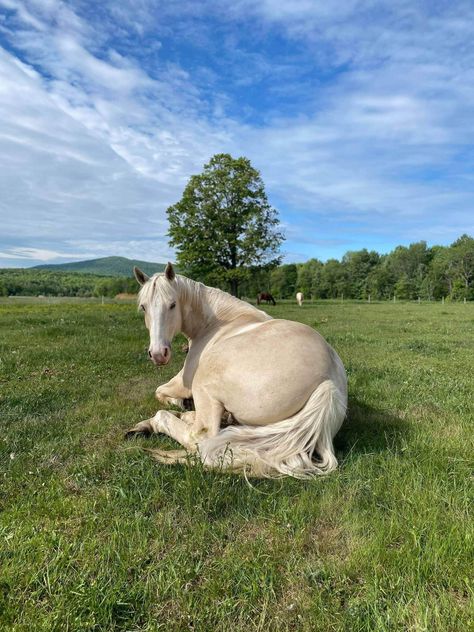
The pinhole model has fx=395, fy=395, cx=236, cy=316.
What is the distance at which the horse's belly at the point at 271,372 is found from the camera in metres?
3.88

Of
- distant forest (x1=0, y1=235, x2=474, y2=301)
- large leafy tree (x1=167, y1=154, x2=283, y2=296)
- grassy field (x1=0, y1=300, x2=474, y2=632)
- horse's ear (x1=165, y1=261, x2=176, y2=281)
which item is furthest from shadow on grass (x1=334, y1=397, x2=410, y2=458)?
distant forest (x1=0, y1=235, x2=474, y2=301)

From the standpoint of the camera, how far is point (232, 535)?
265 centimetres

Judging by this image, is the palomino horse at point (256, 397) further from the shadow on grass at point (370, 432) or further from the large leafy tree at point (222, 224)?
the large leafy tree at point (222, 224)

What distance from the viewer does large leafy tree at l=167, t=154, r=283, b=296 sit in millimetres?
39844

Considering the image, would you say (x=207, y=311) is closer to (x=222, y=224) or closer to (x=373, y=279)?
(x=222, y=224)

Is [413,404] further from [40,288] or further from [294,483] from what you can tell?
[40,288]

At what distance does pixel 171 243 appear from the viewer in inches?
1618

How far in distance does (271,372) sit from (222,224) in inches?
1489

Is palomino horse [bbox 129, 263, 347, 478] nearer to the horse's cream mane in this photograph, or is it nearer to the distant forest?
the horse's cream mane

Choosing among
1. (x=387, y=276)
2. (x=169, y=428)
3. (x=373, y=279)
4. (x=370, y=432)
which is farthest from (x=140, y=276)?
(x=387, y=276)

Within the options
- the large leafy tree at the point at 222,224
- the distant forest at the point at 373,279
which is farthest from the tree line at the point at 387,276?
the large leafy tree at the point at 222,224

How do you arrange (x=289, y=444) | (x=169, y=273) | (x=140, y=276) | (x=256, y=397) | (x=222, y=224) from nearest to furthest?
(x=289, y=444) < (x=256, y=397) < (x=169, y=273) < (x=140, y=276) < (x=222, y=224)

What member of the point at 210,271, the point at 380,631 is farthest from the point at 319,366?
the point at 210,271

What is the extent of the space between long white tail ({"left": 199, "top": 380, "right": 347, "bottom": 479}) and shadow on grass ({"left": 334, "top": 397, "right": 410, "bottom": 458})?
14.3 inches
